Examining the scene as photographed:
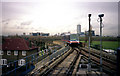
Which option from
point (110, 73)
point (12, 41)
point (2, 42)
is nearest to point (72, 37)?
point (110, 73)

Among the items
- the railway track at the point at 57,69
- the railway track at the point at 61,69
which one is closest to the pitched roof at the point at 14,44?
the railway track at the point at 57,69

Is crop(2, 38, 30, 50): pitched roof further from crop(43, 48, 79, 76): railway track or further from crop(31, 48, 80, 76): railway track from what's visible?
crop(43, 48, 79, 76): railway track

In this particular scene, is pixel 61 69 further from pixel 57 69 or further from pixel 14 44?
pixel 14 44

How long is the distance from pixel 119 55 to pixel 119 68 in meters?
0.53

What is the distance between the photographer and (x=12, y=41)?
99.7 feet

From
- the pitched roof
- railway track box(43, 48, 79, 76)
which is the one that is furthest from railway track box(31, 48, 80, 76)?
the pitched roof

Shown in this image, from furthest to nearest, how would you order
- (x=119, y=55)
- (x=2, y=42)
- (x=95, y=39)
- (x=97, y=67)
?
(x=95, y=39) < (x=2, y=42) < (x=97, y=67) < (x=119, y=55)

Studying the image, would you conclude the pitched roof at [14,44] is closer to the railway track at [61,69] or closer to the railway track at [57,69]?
the railway track at [57,69]

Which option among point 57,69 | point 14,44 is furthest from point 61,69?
point 14,44

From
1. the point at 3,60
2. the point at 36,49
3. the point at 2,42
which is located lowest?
the point at 3,60

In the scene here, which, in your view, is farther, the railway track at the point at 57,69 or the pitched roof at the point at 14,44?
the pitched roof at the point at 14,44

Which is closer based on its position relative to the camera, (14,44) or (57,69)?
(57,69)

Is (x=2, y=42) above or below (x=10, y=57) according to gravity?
above

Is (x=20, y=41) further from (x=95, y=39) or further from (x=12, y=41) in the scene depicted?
(x=95, y=39)
